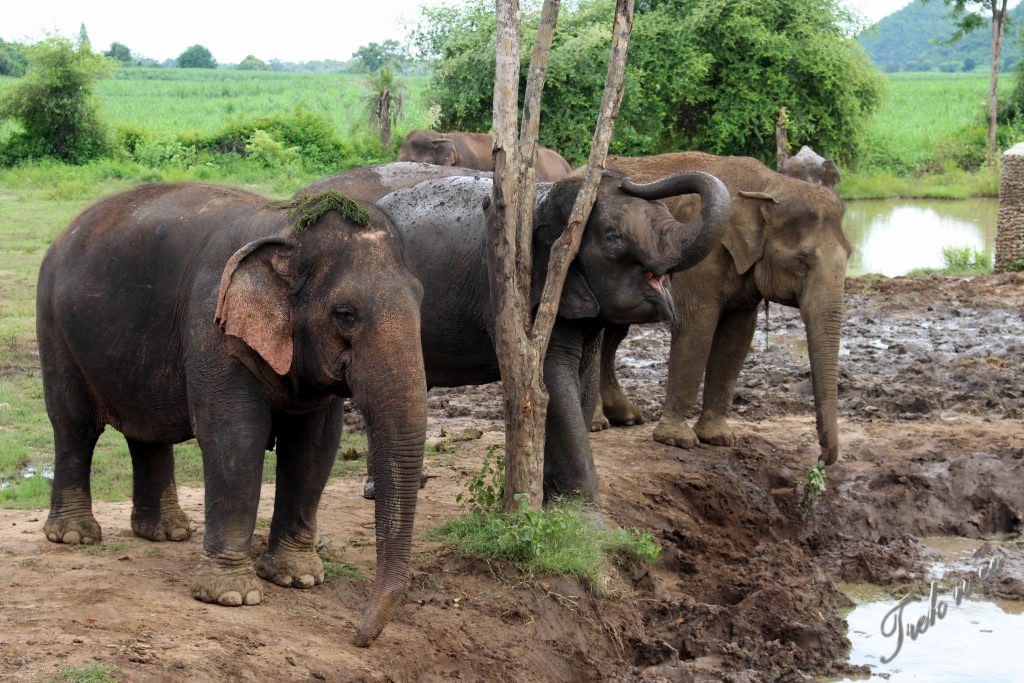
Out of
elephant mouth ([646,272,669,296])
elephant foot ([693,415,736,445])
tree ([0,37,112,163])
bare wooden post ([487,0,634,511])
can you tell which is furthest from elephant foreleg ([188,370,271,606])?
tree ([0,37,112,163])

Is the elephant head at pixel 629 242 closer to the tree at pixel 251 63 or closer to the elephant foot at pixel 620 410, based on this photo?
the elephant foot at pixel 620 410

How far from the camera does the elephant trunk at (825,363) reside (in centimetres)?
897

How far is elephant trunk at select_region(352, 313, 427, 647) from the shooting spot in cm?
539

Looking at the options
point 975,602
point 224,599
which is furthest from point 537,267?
point 975,602

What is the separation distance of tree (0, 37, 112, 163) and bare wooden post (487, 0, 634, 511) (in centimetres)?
2240

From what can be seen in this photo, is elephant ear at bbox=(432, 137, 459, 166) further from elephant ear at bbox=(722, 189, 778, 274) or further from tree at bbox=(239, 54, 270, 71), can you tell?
tree at bbox=(239, 54, 270, 71)

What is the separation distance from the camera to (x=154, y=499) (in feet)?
22.7

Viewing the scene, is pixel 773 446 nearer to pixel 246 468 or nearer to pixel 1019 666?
pixel 1019 666

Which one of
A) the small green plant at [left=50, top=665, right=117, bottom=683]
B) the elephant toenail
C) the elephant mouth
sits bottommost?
the elephant toenail

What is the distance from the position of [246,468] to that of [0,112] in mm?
24255

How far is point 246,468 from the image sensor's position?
19.2 feet

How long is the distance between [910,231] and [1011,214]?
7.56 metres

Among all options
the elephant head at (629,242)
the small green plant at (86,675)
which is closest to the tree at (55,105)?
the elephant head at (629,242)

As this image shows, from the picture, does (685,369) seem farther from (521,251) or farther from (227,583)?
(227,583)
